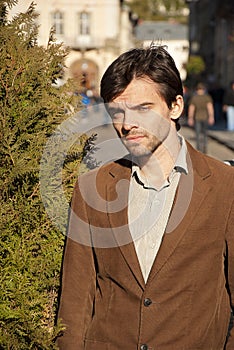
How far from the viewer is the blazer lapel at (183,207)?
8.97 ft

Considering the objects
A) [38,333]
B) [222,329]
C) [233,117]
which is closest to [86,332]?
[38,333]

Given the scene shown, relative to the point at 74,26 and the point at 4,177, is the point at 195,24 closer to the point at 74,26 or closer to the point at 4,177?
the point at 74,26

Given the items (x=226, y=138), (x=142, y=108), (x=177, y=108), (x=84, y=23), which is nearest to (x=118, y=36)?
(x=84, y=23)

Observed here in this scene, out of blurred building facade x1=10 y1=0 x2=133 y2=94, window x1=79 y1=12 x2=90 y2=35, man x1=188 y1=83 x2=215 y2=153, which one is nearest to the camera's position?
man x1=188 y1=83 x2=215 y2=153

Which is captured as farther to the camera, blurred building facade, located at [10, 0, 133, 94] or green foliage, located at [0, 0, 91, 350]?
blurred building facade, located at [10, 0, 133, 94]

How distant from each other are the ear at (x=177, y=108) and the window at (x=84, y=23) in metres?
70.8

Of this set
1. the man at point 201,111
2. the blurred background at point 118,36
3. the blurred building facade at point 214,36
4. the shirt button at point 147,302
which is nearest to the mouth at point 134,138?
the shirt button at point 147,302

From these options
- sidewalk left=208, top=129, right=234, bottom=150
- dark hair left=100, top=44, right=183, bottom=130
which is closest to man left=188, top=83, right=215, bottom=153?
sidewalk left=208, top=129, right=234, bottom=150

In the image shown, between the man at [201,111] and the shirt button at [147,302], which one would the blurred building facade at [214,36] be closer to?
the man at [201,111]

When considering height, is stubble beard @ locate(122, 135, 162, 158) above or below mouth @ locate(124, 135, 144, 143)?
below

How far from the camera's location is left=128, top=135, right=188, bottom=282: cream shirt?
278cm

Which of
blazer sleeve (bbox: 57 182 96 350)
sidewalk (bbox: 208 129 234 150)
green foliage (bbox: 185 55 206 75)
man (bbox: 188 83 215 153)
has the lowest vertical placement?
green foliage (bbox: 185 55 206 75)

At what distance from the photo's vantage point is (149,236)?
2.79 metres

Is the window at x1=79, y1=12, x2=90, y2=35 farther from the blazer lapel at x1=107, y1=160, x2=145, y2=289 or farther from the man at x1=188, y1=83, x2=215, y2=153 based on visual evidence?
the blazer lapel at x1=107, y1=160, x2=145, y2=289
